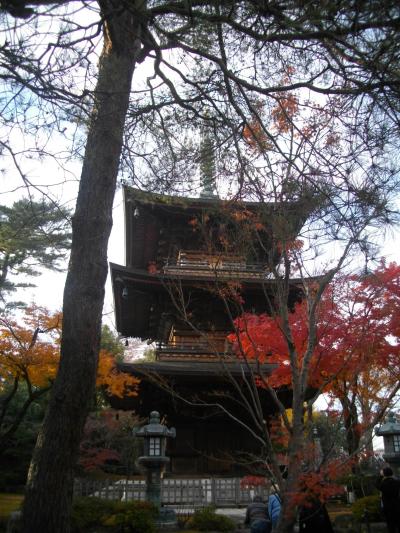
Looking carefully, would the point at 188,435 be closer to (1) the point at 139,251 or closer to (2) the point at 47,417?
(1) the point at 139,251

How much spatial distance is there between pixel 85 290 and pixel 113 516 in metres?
6.35

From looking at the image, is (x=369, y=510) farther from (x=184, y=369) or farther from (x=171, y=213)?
(x=171, y=213)

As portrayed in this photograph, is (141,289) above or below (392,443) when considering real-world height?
above

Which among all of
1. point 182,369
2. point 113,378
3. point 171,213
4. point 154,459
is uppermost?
point 171,213

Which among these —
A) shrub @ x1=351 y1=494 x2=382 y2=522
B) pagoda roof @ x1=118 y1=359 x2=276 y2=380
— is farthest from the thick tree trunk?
pagoda roof @ x1=118 y1=359 x2=276 y2=380

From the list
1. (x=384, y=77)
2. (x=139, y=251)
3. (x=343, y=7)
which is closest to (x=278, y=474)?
(x=384, y=77)

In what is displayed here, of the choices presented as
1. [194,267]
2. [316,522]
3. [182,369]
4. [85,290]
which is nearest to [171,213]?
[194,267]

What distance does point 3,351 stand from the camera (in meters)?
11.9

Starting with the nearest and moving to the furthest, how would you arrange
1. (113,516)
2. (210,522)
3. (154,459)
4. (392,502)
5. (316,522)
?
1. (316,522)
2. (392,502)
3. (113,516)
4. (210,522)
5. (154,459)

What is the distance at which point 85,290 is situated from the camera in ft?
13.7

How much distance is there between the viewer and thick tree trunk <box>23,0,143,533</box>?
3.61 meters

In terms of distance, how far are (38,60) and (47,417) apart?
2.76 metres

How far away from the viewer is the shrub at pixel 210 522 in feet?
30.1

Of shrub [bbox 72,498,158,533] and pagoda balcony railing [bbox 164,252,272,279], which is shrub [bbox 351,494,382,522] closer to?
shrub [bbox 72,498,158,533]
